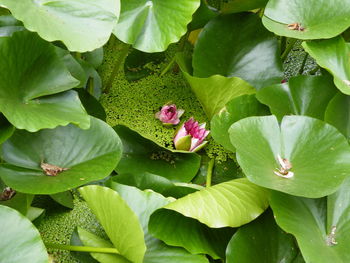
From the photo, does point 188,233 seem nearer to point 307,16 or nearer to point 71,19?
point 71,19

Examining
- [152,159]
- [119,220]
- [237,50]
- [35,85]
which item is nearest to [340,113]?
[237,50]

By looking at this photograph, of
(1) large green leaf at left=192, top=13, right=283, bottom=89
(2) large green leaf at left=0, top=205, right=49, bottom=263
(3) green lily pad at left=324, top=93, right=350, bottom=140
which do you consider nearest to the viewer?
(2) large green leaf at left=0, top=205, right=49, bottom=263

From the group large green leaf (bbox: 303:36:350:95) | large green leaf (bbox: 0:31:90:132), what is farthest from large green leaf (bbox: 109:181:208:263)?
large green leaf (bbox: 303:36:350:95)

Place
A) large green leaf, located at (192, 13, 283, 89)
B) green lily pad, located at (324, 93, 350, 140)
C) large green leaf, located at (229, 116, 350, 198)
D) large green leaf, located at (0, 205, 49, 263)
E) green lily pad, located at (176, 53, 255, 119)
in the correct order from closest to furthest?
large green leaf, located at (0, 205, 49, 263) < large green leaf, located at (229, 116, 350, 198) < green lily pad, located at (324, 93, 350, 140) < green lily pad, located at (176, 53, 255, 119) < large green leaf, located at (192, 13, 283, 89)

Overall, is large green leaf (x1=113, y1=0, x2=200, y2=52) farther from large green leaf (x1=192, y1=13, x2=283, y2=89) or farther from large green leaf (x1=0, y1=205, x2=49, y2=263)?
large green leaf (x1=0, y1=205, x2=49, y2=263)

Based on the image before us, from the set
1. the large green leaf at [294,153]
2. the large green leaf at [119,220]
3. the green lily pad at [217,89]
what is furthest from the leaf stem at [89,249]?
the green lily pad at [217,89]

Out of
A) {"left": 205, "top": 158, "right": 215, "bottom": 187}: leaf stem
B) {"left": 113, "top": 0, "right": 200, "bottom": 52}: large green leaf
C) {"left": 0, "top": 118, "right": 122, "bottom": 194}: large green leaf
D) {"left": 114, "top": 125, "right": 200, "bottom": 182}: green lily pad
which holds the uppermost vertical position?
{"left": 113, "top": 0, "right": 200, "bottom": 52}: large green leaf
